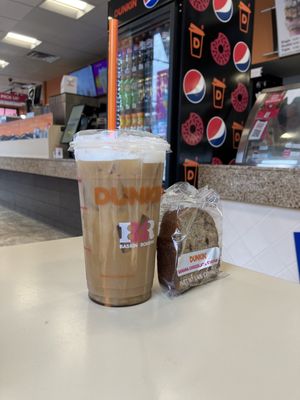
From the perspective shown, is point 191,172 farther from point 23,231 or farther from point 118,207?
point 23,231

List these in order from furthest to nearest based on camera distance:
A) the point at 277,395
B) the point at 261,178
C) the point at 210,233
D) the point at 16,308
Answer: the point at 261,178 < the point at 210,233 < the point at 16,308 < the point at 277,395

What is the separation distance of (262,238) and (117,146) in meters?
0.96

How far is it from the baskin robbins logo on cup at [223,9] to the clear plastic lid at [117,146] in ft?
4.56

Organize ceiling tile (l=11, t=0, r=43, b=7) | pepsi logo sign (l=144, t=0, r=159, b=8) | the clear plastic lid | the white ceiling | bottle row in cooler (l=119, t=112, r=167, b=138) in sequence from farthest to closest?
the white ceiling, ceiling tile (l=11, t=0, r=43, b=7), bottle row in cooler (l=119, t=112, r=167, b=138), pepsi logo sign (l=144, t=0, r=159, b=8), the clear plastic lid

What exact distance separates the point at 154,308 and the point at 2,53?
789 centimetres

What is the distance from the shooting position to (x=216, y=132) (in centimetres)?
178

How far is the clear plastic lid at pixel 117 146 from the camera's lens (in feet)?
1.88

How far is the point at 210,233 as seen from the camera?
736 mm

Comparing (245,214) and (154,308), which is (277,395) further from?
(245,214)

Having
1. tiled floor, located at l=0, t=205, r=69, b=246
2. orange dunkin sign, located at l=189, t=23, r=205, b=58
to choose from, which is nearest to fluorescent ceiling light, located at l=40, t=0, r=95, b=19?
tiled floor, located at l=0, t=205, r=69, b=246

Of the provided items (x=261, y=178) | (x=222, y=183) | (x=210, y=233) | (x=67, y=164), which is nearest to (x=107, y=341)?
(x=210, y=233)

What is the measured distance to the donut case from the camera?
67.8 inches

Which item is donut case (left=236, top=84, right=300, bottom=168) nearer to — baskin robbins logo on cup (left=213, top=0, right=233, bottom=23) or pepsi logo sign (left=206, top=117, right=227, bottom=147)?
pepsi logo sign (left=206, top=117, right=227, bottom=147)

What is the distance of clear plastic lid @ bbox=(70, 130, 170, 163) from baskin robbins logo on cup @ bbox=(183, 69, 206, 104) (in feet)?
3.55
